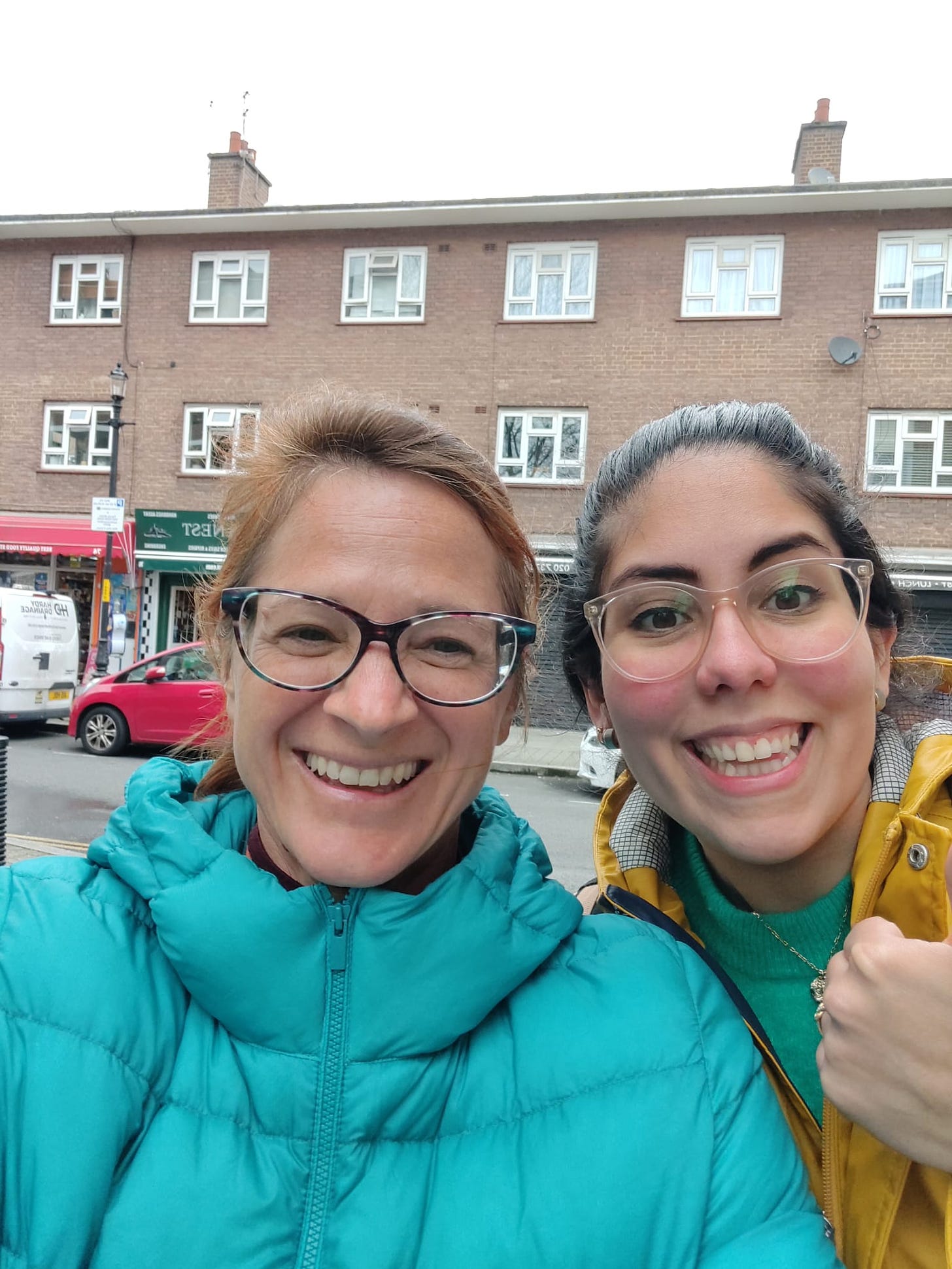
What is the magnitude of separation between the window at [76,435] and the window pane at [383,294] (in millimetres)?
5827

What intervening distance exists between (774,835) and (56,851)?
5.67 meters

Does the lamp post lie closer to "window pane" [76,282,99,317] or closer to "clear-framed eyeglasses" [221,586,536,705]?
"window pane" [76,282,99,317]

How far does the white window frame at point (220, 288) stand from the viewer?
670 inches

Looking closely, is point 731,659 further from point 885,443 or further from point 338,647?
point 885,443

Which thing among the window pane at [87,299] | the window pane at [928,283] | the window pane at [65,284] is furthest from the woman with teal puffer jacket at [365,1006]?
the window pane at [65,284]

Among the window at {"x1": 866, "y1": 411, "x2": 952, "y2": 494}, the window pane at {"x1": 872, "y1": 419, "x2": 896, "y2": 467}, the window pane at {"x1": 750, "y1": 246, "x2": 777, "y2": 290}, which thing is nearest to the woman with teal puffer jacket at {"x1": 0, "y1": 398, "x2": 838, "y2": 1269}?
the window at {"x1": 866, "y1": 411, "x2": 952, "y2": 494}

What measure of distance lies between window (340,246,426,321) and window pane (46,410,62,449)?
6304 mm

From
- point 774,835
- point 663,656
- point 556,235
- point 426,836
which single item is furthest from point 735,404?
point 556,235

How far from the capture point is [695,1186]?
112 cm

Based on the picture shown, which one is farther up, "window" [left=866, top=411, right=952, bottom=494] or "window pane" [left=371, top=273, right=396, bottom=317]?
"window pane" [left=371, top=273, right=396, bottom=317]

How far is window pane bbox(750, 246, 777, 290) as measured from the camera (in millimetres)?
15234

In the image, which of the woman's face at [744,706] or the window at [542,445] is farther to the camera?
the window at [542,445]

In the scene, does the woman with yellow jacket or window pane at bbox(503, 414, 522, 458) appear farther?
window pane at bbox(503, 414, 522, 458)

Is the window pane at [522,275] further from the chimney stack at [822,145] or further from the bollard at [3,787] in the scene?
the bollard at [3,787]
